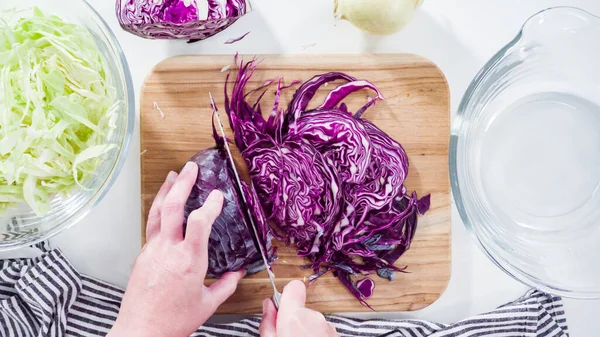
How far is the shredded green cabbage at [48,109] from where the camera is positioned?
931 mm

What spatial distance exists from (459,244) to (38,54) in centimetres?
98

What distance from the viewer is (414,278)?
1224 millimetres

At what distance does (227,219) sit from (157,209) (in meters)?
0.15

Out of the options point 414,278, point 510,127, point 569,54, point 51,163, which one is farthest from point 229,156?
point 569,54

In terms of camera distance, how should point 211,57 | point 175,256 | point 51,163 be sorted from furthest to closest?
point 211,57 → point 175,256 → point 51,163

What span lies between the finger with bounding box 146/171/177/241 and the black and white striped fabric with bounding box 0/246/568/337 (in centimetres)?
18

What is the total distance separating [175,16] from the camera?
1.14m

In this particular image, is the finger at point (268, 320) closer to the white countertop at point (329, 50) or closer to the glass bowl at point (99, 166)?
the white countertop at point (329, 50)

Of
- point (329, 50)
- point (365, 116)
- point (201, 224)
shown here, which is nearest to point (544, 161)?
point (365, 116)

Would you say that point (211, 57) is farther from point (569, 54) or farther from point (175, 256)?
point (569, 54)

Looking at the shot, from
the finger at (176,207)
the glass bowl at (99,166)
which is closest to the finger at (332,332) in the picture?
the finger at (176,207)

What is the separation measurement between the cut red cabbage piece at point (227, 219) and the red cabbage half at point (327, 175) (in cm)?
3

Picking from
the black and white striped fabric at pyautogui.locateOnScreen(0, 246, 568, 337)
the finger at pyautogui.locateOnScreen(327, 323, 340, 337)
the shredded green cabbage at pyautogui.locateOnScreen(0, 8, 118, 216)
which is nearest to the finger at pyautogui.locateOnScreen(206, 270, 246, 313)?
the black and white striped fabric at pyautogui.locateOnScreen(0, 246, 568, 337)

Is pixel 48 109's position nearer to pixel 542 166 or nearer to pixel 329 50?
pixel 329 50
